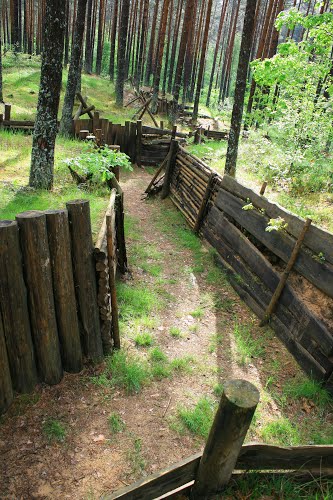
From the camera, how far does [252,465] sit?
8.64 ft

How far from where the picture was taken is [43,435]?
11.2ft

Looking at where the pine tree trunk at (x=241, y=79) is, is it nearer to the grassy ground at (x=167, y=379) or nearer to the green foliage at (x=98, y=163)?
the grassy ground at (x=167, y=379)

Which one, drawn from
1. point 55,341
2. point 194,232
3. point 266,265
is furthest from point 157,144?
point 55,341

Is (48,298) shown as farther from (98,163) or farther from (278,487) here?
(98,163)

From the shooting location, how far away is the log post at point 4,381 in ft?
10.5

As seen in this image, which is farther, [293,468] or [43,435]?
[43,435]

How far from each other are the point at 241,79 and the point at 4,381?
876 centimetres

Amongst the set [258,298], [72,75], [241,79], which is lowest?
[258,298]

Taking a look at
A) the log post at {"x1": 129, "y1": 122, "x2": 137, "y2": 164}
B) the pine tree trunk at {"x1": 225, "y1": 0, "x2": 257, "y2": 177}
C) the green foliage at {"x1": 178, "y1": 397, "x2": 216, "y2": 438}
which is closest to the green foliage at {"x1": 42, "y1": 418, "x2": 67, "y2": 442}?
the green foliage at {"x1": 178, "y1": 397, "x2": 216, "y2": 438}

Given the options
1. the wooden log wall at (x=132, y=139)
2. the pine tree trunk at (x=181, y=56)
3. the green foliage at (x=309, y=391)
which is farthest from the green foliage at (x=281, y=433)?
the pine tree trunk at (x=181, y=56)

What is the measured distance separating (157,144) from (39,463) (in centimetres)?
1271

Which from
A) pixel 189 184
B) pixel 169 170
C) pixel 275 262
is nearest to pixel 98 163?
pixel 189 184

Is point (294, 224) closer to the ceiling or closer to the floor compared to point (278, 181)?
closer to the ceiling

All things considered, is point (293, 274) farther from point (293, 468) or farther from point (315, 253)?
point (293, 468)
